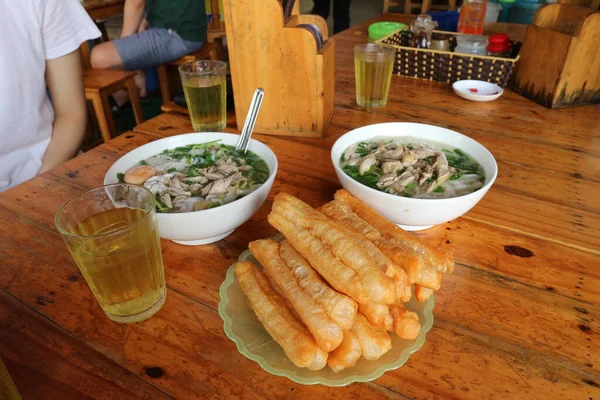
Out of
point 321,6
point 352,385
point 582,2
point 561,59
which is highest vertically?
point 582,2

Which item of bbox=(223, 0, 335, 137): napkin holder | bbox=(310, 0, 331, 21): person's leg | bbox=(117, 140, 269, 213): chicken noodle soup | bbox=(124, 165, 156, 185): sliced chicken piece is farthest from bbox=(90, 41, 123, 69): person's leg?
bbox=(310, 0, 331, 21): person's leg

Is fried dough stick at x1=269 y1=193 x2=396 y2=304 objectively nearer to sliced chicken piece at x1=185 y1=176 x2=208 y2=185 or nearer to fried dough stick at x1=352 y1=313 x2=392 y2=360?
fried dough stick at x1=352 y1=313 x2=392 y2=360

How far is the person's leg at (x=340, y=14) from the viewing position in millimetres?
6523

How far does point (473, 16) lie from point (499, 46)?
2.09 feet

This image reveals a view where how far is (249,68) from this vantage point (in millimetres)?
1431

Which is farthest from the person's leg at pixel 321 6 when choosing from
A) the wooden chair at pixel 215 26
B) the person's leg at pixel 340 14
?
the wooden chair at pixel 215 26

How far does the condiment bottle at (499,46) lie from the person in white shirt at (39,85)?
175cm

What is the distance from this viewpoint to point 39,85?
65.4 inches

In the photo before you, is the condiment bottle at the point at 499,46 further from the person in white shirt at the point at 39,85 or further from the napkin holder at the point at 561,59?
the person in white shirt at the point at 39,85

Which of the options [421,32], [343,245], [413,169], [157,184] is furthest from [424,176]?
[421,32]

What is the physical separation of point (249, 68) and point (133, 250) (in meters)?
0.89

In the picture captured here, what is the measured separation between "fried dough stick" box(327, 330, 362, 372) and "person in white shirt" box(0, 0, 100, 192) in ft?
4.94

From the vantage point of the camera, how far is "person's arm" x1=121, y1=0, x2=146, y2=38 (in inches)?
153

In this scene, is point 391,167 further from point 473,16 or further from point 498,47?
point 473,16
